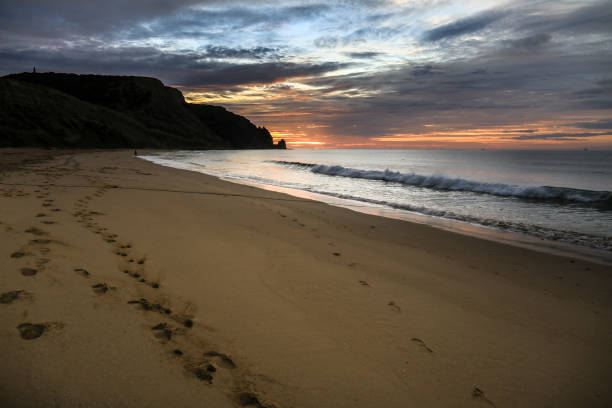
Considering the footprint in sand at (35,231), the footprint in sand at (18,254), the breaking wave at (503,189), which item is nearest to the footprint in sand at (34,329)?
the footprint in sand at (18,254)

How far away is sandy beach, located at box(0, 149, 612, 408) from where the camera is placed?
1838mm

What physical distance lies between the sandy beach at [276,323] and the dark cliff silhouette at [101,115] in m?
59.7

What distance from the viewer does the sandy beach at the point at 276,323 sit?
1.84 m

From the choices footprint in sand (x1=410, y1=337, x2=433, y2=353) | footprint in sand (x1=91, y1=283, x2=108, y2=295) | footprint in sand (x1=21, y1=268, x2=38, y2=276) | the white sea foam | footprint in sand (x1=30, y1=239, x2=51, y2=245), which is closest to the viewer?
footprint in sand (x1=410, y1=337, x2=433, y2=353)

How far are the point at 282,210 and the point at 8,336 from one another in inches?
272

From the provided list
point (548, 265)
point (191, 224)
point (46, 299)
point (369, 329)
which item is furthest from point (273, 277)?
point (548, 265)

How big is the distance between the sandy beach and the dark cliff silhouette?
59672 millimetres

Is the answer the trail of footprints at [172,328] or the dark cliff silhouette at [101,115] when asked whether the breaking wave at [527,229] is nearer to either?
the trail of footprints at [172,328]

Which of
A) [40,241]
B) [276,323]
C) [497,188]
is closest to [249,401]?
[276,323]

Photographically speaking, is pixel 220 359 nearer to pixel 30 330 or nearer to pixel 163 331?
pixel 163 331

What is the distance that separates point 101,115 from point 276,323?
91273 mm

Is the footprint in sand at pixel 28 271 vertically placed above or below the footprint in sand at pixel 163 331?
above

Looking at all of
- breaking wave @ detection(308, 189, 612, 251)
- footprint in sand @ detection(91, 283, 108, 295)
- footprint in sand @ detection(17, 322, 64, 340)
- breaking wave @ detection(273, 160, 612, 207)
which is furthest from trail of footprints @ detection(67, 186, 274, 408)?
breaking wave @ detection(273, 160, 612, 207)

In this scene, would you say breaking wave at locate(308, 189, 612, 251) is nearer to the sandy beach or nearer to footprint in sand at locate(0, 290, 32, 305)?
the sandy beach
